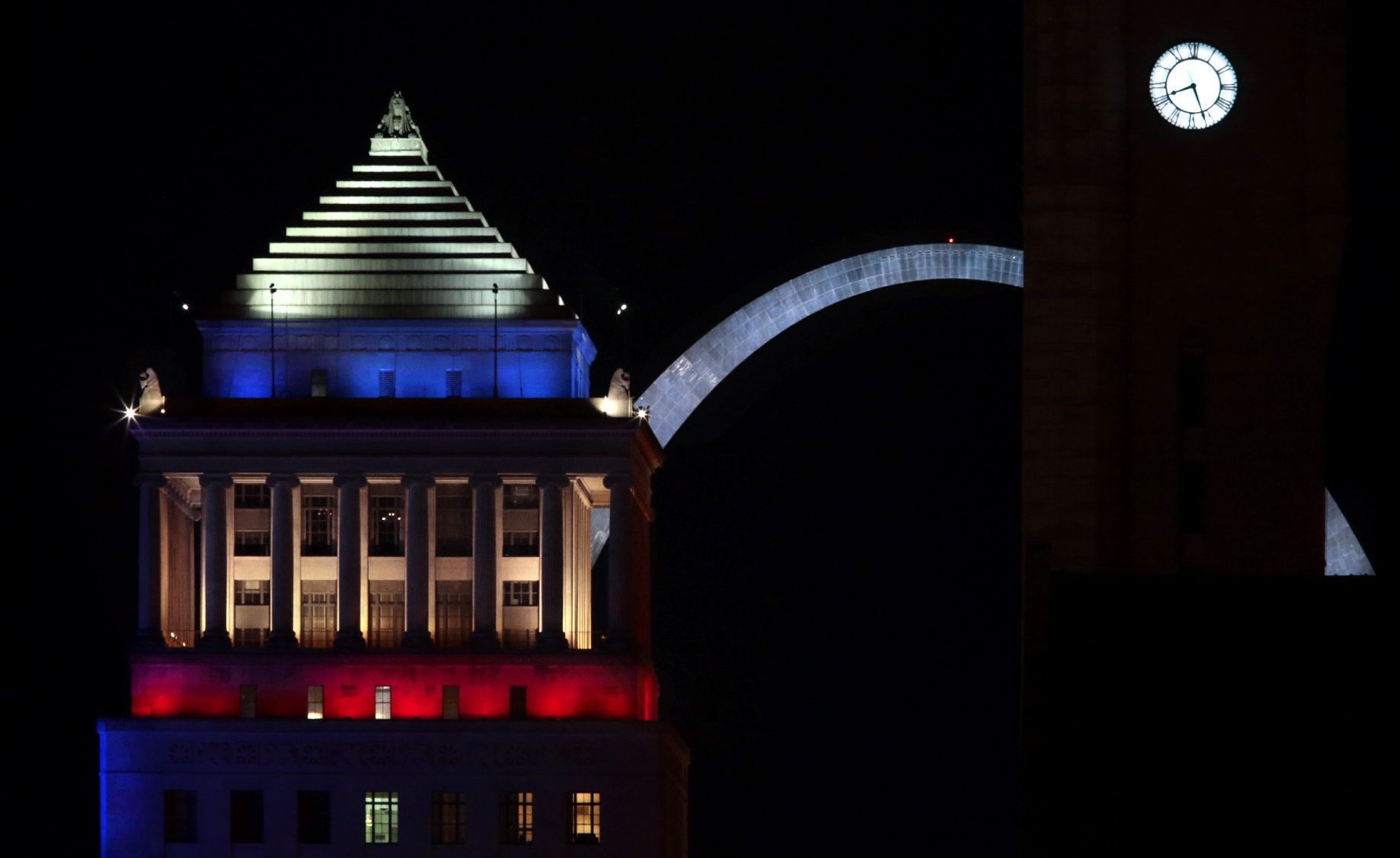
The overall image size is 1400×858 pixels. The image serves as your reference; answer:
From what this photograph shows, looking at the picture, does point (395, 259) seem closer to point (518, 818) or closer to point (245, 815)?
point (245, 815)

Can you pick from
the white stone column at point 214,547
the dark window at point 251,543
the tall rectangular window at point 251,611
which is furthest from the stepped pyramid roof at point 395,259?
the tall rectangular window at point 251,611

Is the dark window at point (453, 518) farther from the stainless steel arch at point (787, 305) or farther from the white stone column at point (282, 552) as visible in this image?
the stainless steel arch at point (787, 305)

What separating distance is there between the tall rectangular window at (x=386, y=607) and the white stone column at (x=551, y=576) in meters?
7.55

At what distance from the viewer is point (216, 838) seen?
136 m

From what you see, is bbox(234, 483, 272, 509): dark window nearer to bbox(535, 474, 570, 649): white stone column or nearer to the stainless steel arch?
bbox(535, 474, 570, 649): white stone column

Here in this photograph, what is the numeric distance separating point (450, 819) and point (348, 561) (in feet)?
42.8

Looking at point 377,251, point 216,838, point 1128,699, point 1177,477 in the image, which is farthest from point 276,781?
point 1128,699

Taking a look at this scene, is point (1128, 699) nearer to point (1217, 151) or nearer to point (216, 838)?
point (1217, 151)

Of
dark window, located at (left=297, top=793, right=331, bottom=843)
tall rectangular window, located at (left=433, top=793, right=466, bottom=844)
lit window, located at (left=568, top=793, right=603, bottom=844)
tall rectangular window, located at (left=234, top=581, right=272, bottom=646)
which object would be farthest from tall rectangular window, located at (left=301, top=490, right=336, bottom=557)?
lit window, located at (left=568, top=793, right=603, bottom=844)

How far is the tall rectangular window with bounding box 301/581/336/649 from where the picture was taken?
142 meters

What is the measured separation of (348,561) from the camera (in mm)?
139750

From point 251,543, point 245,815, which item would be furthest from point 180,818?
point 251,543

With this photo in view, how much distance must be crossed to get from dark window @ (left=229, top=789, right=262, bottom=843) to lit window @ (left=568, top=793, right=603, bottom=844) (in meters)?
13.9

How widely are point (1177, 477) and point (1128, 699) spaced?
977 inches
